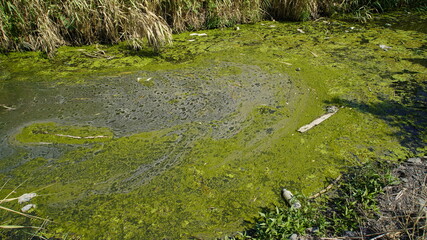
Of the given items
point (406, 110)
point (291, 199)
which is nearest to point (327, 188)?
point (291, 199)

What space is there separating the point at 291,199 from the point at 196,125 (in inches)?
41.3

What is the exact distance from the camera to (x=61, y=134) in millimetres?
2549

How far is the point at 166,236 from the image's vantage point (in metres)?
1.71

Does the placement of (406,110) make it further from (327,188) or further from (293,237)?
(293,237)

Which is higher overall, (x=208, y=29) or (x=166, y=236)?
(x=208, y=29)

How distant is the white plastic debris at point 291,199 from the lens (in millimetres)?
1817

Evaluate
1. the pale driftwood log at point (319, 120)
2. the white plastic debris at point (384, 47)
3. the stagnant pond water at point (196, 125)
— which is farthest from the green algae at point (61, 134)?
the white plastic debris at point (384, 47)

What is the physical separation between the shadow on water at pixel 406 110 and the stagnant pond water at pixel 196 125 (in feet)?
0.04

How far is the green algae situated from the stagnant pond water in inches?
0.4

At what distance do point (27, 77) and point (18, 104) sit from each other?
571 mm

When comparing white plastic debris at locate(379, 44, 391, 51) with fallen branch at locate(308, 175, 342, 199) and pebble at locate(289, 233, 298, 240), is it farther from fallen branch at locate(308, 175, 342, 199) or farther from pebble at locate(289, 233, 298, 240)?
pebble at locate(289, 233, 298, 240)

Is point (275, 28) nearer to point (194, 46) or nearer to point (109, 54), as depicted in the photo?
point (194, 46)

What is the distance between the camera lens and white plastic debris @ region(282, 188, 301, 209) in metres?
1.82

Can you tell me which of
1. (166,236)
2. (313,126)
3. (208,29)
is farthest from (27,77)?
(313,126)
